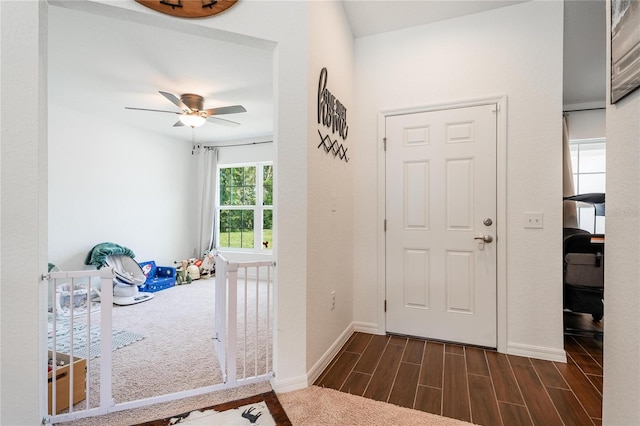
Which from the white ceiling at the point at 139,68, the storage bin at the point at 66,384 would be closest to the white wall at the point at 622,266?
the white ceiling at the point at 139,68

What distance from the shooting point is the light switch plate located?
2.28 meters

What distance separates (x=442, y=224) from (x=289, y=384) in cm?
178

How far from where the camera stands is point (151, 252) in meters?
5.11

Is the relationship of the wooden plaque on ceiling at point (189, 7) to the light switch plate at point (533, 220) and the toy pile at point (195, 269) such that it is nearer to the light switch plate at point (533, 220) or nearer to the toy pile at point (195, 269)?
the light switch plate at point (533, 220)

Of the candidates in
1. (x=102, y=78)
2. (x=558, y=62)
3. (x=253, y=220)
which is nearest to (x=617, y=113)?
(x=558, y=62)

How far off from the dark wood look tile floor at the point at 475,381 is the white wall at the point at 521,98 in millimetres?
274

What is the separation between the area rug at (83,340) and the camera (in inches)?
95.5

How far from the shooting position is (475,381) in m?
1.95

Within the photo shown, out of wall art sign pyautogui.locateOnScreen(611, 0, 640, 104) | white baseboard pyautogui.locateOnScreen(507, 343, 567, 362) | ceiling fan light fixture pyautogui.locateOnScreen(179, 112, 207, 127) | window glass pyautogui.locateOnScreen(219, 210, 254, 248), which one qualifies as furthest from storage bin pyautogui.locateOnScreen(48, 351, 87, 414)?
window glass pyautogui.locateOnScreen(219, 210, 254, 248)

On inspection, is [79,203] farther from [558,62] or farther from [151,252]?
[558,62]

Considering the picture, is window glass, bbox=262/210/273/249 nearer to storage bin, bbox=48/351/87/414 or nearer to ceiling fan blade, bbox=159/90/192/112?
ceiling fan blade, bbox=159/90/192/112

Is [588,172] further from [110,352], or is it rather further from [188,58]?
[110,352]

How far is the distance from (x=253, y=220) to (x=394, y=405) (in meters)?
4.38

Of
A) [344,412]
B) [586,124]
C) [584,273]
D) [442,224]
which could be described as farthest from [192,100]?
[586,124]
